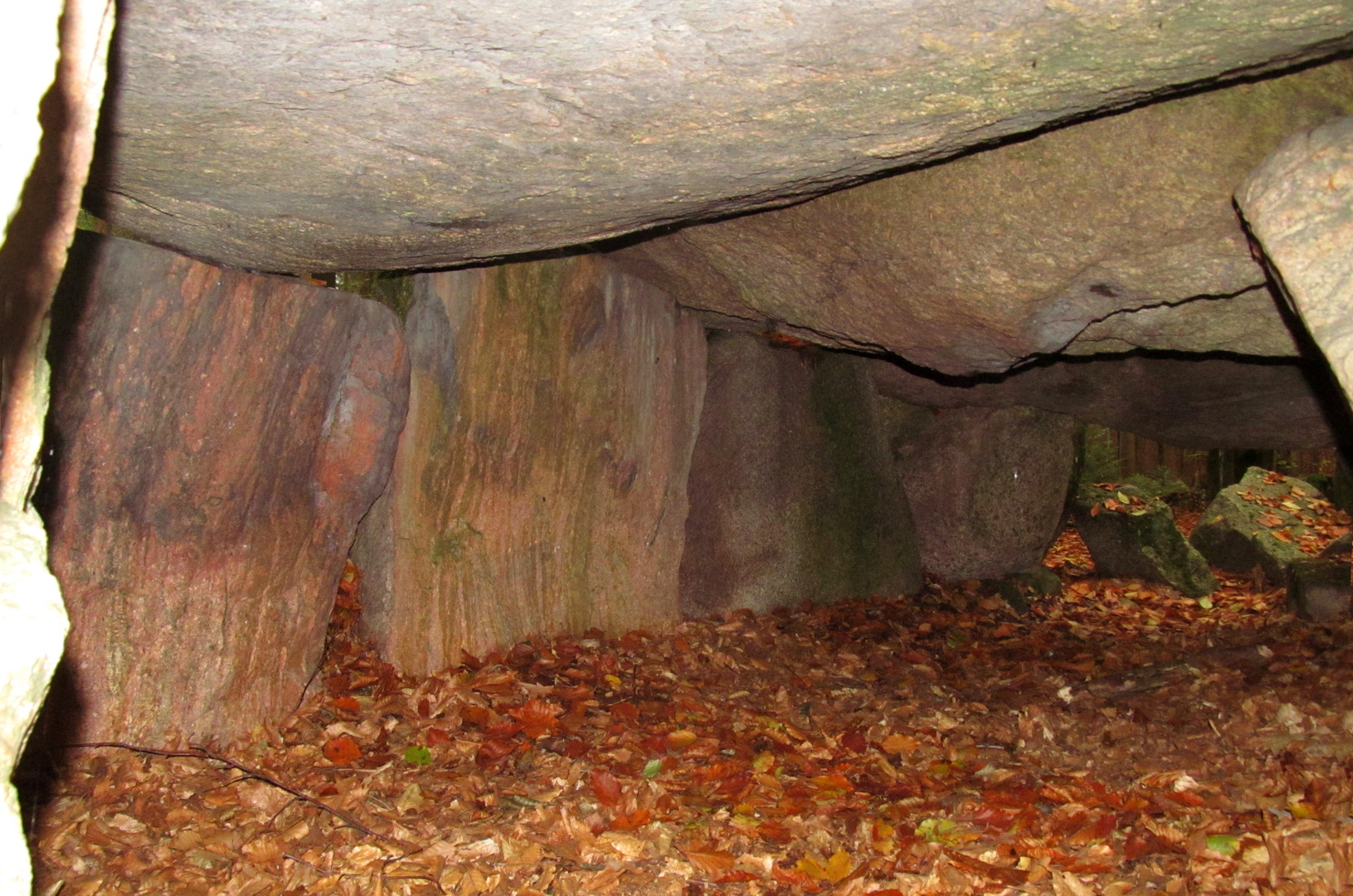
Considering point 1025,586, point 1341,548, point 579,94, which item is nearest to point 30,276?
point 579,94

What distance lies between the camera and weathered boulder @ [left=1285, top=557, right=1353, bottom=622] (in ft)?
18.5

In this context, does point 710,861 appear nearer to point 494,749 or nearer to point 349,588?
point 494,749

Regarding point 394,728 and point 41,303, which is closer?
point 41,303

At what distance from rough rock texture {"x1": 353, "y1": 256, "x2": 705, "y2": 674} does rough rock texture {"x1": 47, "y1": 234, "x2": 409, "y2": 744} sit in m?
0.28

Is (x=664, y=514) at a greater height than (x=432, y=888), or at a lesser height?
greater

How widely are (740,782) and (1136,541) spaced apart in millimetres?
5385

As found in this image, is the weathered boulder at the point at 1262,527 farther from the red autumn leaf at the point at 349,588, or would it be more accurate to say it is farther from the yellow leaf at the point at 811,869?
the red autumn leaf at the point at 349,588

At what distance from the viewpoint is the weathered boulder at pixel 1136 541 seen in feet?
23.9

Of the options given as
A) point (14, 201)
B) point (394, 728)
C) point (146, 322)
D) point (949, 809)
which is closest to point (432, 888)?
point (394, 728)

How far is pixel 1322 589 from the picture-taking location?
18.9ft

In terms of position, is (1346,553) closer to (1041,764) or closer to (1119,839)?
(1041,764)

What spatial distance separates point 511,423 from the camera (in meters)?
4.09

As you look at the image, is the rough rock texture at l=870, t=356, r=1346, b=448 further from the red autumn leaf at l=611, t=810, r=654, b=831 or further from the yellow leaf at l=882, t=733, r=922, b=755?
the red autumn leaf at l=611, t=810, r=654, b=831

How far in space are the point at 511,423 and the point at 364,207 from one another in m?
1.54
